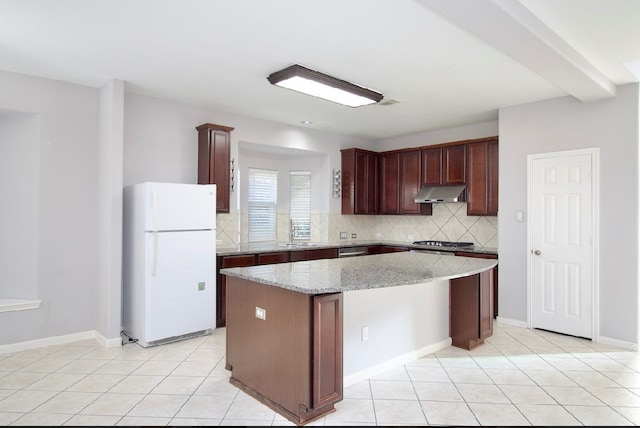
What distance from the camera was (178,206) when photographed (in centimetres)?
395

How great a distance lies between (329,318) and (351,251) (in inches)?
134

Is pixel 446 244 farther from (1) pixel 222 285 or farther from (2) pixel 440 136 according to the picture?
(1) pixel 222 285

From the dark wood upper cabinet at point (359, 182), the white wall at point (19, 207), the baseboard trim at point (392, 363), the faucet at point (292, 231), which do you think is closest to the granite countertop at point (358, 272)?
the baseboard trim at point (392, 363)

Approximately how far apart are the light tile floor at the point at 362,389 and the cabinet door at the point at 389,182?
9.70ft

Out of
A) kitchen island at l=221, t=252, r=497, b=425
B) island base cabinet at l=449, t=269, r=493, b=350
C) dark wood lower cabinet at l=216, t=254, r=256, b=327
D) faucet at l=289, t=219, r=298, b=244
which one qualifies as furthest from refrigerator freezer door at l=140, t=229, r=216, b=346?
island base cabinet at l=449, t=269, r=493, b=350

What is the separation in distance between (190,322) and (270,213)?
251 centimetres

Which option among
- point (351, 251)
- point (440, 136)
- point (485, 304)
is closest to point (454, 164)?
point (440, 136)

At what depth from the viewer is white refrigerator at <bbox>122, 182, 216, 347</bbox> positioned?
379 cm

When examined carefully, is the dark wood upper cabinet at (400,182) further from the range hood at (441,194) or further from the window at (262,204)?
the window at (262,204)

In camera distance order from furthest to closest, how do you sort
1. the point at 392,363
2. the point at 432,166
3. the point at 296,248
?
the point at 432,166 → the point at 296,248 → the point at 392,363

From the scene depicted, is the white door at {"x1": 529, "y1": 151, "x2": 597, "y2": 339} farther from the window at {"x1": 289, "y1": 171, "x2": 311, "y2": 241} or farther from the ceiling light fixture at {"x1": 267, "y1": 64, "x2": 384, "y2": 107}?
the window at {"x1": 289, "y1": 171, "x2": 311, "y2": 241}

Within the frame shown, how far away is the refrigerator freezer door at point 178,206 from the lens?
149 inches

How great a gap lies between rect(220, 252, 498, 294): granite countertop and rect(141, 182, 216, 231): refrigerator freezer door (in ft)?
3.67

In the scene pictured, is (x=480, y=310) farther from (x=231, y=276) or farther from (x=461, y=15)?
(x=461, y=15)
